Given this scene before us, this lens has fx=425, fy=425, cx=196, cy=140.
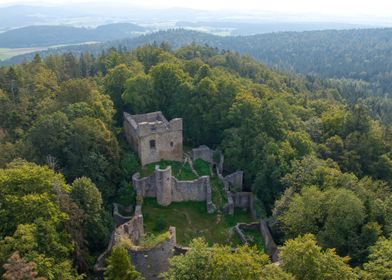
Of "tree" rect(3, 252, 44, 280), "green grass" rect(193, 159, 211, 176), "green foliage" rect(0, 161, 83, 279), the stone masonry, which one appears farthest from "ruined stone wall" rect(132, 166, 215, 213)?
"tree" rect(3, 252, 44, 280)

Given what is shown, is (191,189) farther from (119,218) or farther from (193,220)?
(119,218)

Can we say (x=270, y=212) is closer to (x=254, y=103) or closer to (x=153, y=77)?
(x=254, y=103)

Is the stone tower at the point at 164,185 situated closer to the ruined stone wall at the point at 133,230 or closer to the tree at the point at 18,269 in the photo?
the ruined stone wall at the point at 133,230

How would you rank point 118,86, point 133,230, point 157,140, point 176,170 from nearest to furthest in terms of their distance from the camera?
point 133,230 < point 176,170 < point 157,140 < point 118,86

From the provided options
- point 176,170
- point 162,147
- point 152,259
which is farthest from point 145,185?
point 152,259

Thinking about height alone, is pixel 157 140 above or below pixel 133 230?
above

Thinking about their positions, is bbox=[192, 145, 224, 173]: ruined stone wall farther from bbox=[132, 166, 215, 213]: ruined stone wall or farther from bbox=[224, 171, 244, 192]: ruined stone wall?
bbox=[132, 166, 215, 213]: ruined stone wall

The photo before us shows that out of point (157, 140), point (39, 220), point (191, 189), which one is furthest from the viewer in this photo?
point (157, 140)

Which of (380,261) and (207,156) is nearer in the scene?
(380,261)
